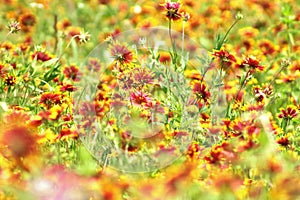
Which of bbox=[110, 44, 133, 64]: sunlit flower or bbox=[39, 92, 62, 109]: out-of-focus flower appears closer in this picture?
bbox=[39, 92, 62, 109]: out-of-focus flower

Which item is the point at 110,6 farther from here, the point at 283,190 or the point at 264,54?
the point at 283,190

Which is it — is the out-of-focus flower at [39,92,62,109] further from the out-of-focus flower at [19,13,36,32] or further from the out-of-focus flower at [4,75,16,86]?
the out-of-focus flower at [19,13,36,32]

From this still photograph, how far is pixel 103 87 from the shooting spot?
2402 mm

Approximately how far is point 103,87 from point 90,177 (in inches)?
→ 41.2

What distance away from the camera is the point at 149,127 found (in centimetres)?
208

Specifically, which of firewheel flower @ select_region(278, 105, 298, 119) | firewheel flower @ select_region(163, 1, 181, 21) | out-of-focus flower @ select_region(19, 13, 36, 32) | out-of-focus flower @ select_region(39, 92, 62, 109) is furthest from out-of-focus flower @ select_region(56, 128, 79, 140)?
out-of-focus flower @ select_region(19, 13, 36, 32)

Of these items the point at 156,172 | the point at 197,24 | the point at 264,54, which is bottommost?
the point at 156,172

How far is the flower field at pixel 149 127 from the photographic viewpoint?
1355mm

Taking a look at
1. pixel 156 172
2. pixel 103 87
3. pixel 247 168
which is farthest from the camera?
pixel 103 87

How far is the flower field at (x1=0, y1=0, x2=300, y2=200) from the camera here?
53.4 inches

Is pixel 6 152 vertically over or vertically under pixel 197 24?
under

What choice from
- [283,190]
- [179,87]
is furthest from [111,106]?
[283,190]

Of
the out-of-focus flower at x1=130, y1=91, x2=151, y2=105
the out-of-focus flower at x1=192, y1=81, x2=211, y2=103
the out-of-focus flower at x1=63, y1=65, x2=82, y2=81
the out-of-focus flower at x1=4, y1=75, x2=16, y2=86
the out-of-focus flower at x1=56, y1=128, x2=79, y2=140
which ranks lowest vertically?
the out-of-focus flower at x1=56, y1=128, x2=79, y2=140

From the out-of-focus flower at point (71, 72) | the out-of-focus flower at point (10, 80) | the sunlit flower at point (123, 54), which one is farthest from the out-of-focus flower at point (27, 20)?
the sunlit flower at point (123, 54)
